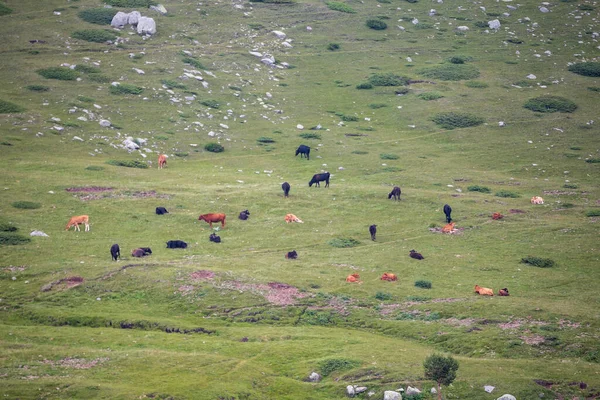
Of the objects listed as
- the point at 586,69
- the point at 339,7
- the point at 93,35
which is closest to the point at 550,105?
the point at 586,69

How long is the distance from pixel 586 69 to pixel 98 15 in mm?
68026

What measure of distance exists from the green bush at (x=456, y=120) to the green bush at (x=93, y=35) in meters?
42.2

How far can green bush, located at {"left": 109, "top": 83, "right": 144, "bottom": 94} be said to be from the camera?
7429 centimetres

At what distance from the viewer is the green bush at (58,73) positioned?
7381cm

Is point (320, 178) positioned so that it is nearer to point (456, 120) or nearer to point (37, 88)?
point (456, 120)

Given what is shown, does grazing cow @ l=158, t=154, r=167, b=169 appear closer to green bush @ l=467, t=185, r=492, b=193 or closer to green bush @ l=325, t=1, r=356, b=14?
green bush @ l=467, t=185, r=492, b=193

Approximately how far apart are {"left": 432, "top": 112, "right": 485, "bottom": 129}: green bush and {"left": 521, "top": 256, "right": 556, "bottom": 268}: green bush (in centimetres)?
4060

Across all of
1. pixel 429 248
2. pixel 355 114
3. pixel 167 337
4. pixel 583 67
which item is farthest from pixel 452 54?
pixel 167 337

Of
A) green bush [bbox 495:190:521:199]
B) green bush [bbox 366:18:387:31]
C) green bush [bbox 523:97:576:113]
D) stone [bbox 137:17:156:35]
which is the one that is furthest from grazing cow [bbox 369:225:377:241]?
green bush [bbox 366:18:387:31]

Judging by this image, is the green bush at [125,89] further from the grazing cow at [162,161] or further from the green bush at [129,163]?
the grazing cow at [162,161]

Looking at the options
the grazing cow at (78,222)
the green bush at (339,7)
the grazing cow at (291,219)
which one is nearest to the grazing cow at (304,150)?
the grazing cow at (291,219)

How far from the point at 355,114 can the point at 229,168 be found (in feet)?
80.0

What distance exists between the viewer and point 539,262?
1598 inches

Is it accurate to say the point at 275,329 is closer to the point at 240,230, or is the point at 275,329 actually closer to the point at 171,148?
the point at 240,230
